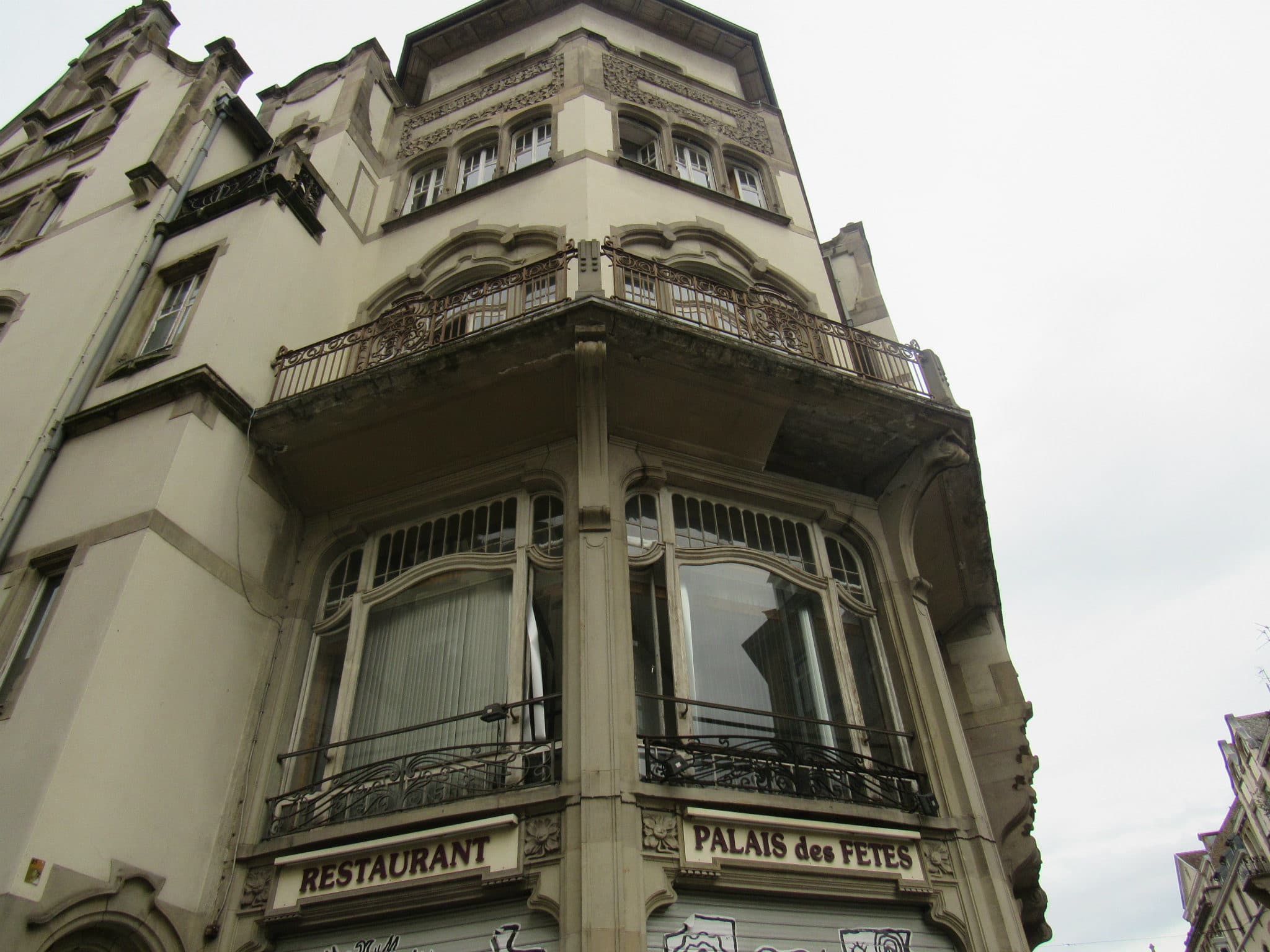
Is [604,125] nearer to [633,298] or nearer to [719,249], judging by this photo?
[719,249]

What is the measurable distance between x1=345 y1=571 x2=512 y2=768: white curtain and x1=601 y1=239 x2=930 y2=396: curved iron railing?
367 cm

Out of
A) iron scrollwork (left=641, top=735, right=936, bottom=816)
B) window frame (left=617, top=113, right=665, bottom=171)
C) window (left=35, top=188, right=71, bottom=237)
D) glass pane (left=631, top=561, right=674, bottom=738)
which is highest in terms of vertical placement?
window frame (left=617, top=113, right=665, bottom=171)

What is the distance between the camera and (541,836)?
6668 millimetres

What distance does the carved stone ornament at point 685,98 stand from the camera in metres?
15.4

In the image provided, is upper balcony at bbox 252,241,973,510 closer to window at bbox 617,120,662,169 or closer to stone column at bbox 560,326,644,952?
stone column at bbox 560,326,644,952

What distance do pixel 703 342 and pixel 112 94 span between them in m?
15.0

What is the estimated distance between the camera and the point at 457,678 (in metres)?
8.19

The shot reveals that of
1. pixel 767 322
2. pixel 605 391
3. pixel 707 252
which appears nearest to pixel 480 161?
pixel 707 252

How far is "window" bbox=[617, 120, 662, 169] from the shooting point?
1503cm

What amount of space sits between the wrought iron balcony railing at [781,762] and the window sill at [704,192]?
8.57 m

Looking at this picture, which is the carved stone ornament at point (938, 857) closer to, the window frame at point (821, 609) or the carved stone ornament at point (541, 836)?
the window frame at point (821, 609)

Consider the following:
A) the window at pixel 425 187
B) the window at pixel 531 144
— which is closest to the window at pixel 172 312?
the window at pixel 425 187

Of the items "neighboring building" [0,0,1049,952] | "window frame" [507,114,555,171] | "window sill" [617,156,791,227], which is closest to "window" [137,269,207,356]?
"neighboring building" [0,0,1049,952]

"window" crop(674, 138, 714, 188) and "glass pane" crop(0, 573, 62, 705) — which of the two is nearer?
"glass pane" crop(0, 573, 62, 705)
